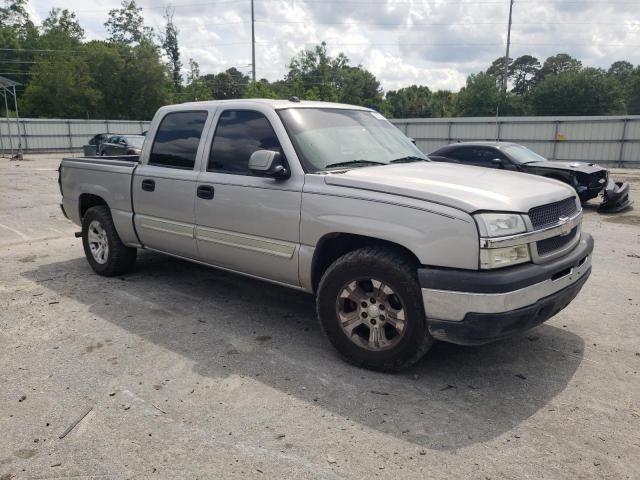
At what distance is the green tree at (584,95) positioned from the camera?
227ft

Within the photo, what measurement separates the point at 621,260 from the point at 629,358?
12.0ft

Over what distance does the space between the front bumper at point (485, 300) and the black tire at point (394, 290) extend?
0.40 ft

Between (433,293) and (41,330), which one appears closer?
(433,293)

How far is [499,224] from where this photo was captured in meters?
3.15

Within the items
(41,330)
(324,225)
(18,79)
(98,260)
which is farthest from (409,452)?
(18,79)

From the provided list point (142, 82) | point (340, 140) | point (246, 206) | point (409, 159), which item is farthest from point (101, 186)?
point (142, 82)

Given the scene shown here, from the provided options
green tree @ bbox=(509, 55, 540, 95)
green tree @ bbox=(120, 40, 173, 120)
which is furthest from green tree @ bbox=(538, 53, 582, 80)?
green tree @ bbox=(120, 40, 173, 120)

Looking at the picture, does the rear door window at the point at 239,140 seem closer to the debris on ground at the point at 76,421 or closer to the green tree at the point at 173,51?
the debris on ground at the point at 76,421

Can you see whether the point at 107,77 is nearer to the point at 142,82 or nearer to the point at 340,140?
the point at 142,82

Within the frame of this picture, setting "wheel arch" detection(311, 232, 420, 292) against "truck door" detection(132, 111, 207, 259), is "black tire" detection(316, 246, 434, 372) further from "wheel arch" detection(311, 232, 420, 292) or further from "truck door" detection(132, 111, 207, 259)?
"truck door" detection(132, 111, 207, 259)

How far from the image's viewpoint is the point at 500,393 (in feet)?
11.2

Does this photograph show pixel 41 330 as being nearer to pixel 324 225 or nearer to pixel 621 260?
pixel 324 225

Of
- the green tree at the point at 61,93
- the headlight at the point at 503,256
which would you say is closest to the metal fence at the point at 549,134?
the green tree at the point at 61,93

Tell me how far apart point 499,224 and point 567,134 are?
1030 inches
